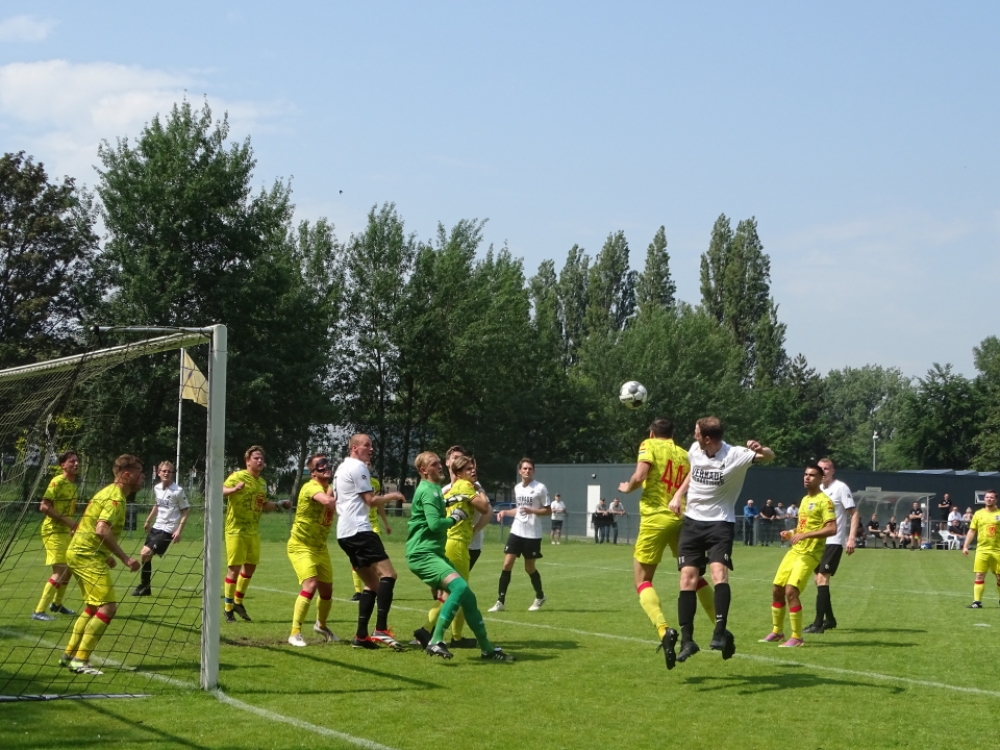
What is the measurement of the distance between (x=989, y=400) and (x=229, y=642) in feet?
259

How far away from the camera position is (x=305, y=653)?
10.0 meters

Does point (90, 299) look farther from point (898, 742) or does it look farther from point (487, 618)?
point (898, 742)

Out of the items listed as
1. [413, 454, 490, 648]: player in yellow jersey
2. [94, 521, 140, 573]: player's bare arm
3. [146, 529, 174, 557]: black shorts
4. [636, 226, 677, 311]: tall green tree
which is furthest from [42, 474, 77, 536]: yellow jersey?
[636, 226, 677, 311]: tall green tree

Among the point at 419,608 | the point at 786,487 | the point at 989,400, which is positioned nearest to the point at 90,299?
the point at 786,487

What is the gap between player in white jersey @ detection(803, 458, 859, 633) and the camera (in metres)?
12.3

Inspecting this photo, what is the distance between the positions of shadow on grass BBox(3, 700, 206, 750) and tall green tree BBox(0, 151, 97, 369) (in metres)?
41.1

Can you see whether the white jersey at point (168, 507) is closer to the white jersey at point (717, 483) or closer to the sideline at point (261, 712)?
the sideline at point (261, 712)

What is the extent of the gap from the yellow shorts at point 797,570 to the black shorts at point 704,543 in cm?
237

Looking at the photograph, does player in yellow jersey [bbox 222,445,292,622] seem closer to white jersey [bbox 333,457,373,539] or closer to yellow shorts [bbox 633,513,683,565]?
white jersey [bbox 333,457,373,539]

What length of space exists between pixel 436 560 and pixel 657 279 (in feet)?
226

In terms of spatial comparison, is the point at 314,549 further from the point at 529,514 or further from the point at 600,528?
the point at 600,528

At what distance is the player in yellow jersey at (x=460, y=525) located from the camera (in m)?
10.5

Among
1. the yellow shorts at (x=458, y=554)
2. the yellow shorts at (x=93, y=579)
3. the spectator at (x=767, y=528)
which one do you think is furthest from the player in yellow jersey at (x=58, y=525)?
the spectator at (x=767, y=528)

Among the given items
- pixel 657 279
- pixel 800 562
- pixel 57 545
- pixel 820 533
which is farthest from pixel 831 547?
pixel 657 279
